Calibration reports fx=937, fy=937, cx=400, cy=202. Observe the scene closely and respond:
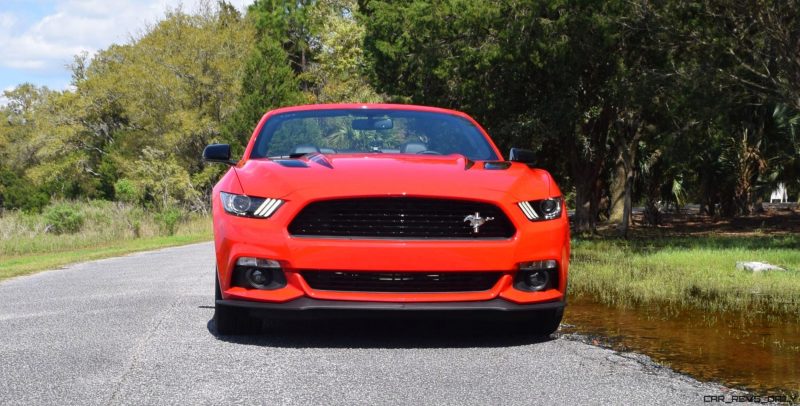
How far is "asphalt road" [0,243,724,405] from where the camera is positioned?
4727 mm

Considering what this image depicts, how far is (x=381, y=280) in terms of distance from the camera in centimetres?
586

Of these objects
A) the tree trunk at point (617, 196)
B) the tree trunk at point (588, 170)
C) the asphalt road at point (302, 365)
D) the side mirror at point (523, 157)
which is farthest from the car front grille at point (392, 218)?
the tree trunk at point (617, 196)

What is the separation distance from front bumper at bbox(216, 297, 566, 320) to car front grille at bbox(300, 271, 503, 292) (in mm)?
108

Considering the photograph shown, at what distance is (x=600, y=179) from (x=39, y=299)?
87.8 feet

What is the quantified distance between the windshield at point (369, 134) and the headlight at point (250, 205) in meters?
0.96

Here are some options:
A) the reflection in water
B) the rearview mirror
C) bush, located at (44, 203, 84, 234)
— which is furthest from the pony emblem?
bush, located at (44, 203, 84, 234)

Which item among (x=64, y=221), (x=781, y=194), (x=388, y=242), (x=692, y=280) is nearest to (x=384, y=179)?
(x=388, y=242)

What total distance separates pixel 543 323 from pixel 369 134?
2219mm

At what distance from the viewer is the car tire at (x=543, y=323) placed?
638cm

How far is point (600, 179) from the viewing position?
33781 millimetres

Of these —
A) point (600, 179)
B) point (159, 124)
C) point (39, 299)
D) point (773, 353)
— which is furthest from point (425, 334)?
point (159, 124)

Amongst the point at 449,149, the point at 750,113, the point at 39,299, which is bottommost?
the point at 39,299

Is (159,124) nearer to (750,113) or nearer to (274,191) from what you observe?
(750,113)

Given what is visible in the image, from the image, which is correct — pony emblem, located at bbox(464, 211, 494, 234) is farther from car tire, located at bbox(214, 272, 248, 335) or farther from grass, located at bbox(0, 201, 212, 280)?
grass, located at bbox(0, 201, 212, 280)
